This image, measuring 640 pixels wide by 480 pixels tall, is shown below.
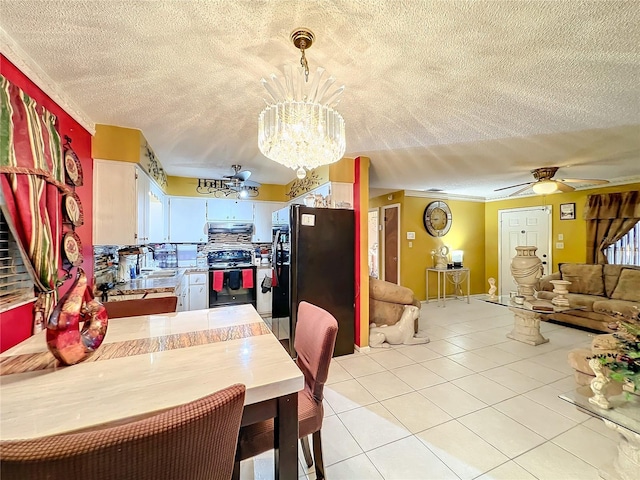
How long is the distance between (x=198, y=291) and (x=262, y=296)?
99 centimetres

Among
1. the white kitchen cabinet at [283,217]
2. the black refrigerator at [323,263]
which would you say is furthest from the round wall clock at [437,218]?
the white kitchen cabinet at [283,217]

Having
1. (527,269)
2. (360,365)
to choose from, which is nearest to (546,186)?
(527,269)

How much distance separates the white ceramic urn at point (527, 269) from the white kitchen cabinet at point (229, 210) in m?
4.13

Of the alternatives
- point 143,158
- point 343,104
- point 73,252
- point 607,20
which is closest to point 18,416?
point 73,252

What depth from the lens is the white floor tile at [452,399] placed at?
2066 millimetres

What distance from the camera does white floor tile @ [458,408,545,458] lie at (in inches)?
66.9

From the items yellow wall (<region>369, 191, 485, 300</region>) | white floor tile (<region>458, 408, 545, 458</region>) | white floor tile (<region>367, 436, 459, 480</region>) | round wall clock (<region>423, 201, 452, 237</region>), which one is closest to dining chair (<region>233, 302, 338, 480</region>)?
white floor tile (<region>367, 436, 459, 480</region>)

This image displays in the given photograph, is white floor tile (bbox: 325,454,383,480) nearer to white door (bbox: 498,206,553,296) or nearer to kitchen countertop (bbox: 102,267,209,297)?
kitchen countertop (bbox: 102,267,209,297)

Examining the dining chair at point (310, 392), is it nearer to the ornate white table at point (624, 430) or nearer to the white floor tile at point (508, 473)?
the white floor tile at point (508, 473)

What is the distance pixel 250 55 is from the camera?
1.40 meters

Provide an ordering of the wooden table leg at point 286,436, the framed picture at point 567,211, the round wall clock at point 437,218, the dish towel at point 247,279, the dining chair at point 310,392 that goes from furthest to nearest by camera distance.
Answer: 1. the round wall clock at point 437,218
2. the framed picture at point 567,211
3. the dish towel at point 247,279
4. the dining chair at point 310,392
5. the wooden table leg at point 286,436

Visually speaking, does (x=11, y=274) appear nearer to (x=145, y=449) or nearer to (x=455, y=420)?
(x=145, y=449)

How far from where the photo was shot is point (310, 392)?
134 centimetres

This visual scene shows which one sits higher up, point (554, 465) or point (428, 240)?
point (428, 240)
